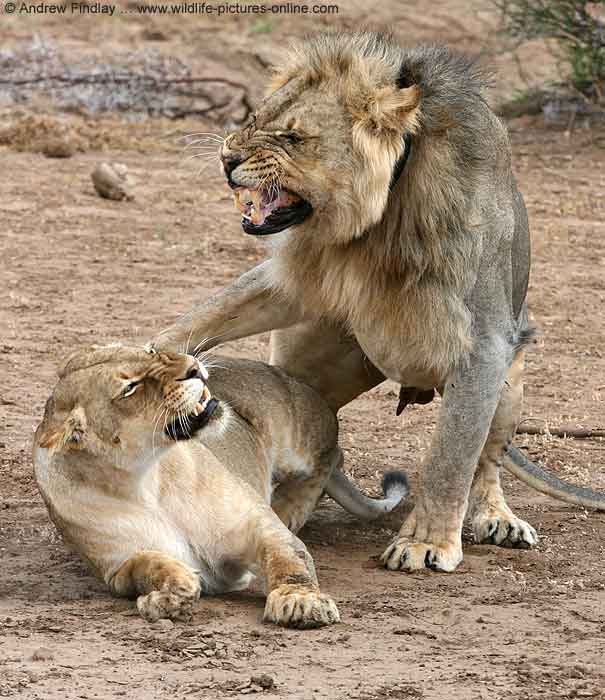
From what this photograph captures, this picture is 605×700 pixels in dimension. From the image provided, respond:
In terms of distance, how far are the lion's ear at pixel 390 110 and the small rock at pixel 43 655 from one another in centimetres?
169

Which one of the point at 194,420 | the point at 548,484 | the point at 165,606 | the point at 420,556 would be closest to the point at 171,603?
the point at 165,606

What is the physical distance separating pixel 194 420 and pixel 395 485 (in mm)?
1469

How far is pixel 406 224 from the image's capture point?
14.6ft

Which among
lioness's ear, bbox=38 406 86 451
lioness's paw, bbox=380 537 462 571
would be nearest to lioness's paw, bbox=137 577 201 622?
lioness's ear, bbox=38 406 86 451

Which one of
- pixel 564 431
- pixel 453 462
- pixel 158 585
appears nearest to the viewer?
pixel 158 585

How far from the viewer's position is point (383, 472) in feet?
18.7

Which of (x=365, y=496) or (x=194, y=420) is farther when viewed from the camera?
(x=365, y=496)

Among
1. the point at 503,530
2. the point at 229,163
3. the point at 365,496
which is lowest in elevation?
the point at 365,496

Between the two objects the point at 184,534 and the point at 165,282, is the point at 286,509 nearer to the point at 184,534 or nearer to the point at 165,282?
the point at 184,534

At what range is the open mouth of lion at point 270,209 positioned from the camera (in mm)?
4285

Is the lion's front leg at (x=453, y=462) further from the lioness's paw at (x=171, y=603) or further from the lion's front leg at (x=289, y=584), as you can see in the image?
the lioness's paw at (x=171, y=603)

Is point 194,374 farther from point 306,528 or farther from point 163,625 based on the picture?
point 306,528

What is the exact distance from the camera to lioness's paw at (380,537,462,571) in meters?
4.52

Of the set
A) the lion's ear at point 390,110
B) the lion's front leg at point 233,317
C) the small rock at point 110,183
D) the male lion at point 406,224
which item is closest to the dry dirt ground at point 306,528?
the small rock at point 110,183
